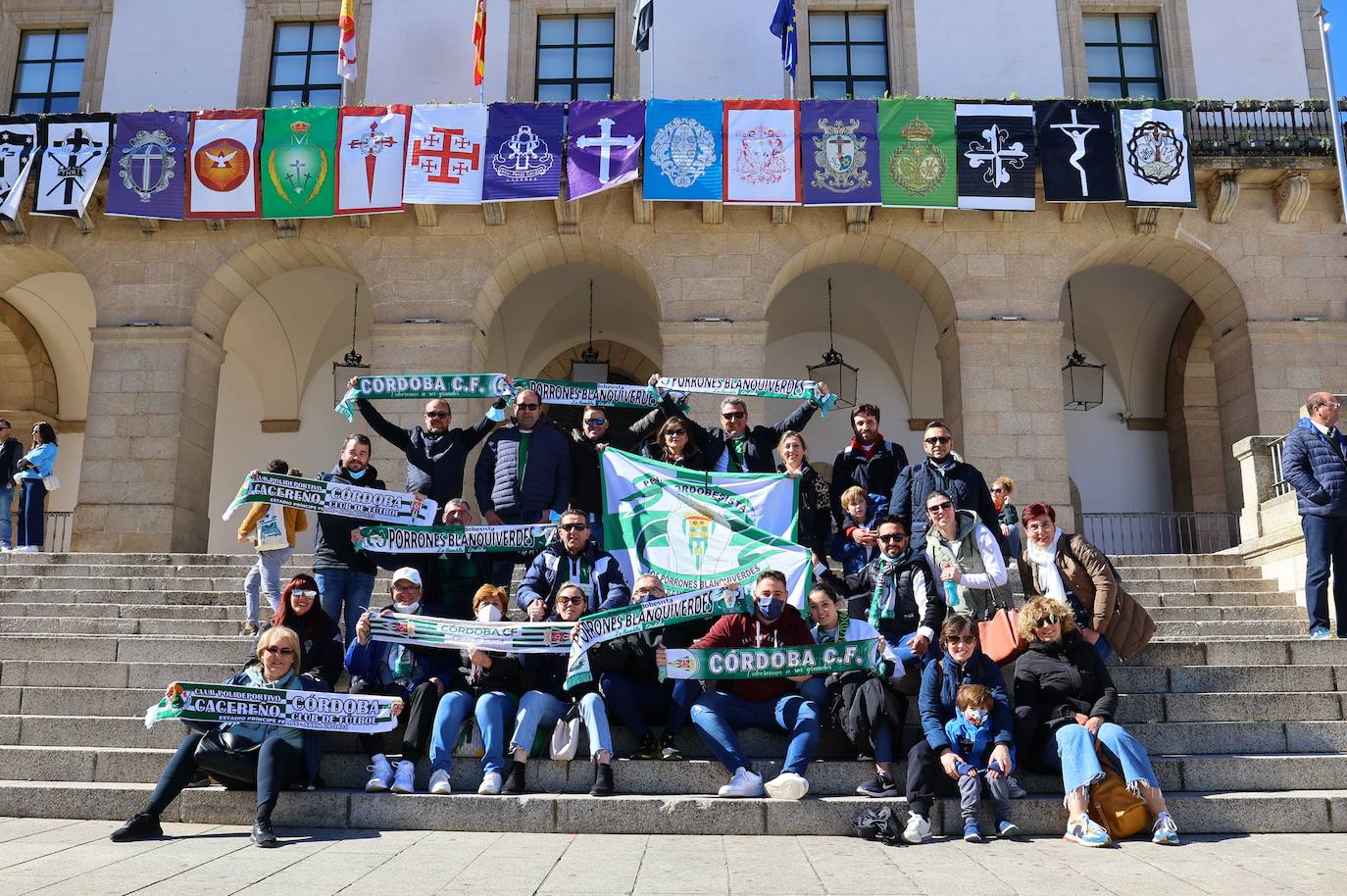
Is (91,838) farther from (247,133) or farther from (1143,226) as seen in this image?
(1143,226)

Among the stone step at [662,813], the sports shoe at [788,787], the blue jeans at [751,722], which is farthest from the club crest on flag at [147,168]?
the sports shoe at [788,787]

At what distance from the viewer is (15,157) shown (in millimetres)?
15883

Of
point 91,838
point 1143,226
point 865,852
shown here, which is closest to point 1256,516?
point 1143,226

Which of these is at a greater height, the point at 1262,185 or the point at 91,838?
the point at 1262,185

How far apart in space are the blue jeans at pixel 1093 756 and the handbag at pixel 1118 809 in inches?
2.0

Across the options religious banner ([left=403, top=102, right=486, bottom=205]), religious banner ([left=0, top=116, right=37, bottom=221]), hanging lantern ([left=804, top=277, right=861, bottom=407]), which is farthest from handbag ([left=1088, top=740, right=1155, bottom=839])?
religious banner ([left=0, top=116, right=37, bottom=221])

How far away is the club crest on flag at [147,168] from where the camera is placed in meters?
15.9

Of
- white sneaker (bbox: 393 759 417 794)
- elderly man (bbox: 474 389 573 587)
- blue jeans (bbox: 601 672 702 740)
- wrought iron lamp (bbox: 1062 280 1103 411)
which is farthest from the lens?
wrought iron lamp (bbox: 1062 280 1103 411)

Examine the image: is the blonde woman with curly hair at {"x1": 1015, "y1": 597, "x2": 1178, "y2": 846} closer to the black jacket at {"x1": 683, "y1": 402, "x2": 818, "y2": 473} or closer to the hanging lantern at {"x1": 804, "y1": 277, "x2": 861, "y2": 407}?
the black jacket at {"x1": 683, "y1": 402, "x2": 818, "y2": 473}

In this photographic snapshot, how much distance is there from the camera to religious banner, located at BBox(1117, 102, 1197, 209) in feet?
50.4

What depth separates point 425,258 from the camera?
16062 millimetres

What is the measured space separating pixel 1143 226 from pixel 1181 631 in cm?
793

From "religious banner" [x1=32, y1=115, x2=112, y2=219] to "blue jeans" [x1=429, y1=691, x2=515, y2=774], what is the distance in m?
12.2

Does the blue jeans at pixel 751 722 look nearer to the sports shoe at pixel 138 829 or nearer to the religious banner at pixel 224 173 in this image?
the sports shoe at pixel 138 829
